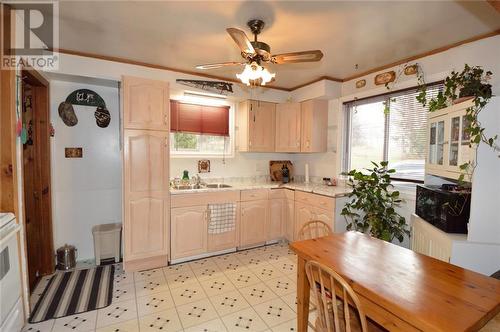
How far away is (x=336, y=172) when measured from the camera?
3566 millimetres

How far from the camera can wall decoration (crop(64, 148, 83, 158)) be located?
289 cm

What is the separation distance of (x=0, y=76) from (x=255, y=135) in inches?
109

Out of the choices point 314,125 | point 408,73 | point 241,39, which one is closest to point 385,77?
point 408,73

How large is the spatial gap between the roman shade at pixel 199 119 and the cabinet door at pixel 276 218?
1307 mm

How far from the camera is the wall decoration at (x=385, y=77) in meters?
2.83

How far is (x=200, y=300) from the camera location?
2230 millimetres

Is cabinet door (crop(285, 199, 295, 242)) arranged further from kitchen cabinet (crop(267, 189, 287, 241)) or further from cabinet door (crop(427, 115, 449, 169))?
cabinet door (crop(427, 115, 449, 169))

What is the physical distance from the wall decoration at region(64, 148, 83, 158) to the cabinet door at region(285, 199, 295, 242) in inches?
110

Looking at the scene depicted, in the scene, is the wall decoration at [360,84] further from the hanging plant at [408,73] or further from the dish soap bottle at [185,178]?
the dish soap bottle at [185,178]

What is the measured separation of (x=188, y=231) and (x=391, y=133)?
9.07ft

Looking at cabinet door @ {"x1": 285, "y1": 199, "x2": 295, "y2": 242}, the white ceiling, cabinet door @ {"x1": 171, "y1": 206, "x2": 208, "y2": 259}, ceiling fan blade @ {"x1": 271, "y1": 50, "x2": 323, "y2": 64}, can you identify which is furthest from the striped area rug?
ceiling fan blade @ {"x1": 271, "y1": 50, "x2": 323, "y2": 64}

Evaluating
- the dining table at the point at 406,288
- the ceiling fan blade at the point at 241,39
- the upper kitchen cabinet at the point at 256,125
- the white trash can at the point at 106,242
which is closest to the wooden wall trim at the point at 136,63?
the upper kitchen cabinet at the point at 256,125

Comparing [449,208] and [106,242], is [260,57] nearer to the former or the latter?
[449,208]

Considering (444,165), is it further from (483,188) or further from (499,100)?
(499,100)
